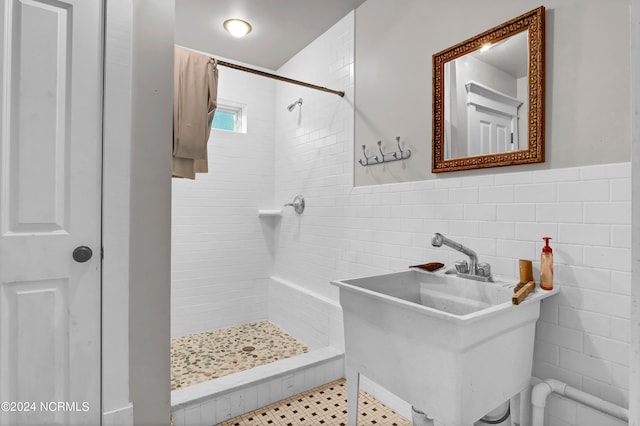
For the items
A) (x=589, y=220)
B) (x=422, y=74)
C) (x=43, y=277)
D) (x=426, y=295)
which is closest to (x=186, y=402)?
(x=43, y=277)

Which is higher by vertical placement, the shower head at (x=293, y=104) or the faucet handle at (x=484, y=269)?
the shower head at (x=293, y=104)

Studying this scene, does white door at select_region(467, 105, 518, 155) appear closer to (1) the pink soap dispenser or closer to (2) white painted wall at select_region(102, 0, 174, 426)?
(1) the pink soap dispenser

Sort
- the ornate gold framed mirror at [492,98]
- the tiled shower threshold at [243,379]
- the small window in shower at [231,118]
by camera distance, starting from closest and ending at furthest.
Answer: the ornate gold framed mirror at [492,98] < the tiled shower threshold at [243,379] < the small window in shower at [231,118]

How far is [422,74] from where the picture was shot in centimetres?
185

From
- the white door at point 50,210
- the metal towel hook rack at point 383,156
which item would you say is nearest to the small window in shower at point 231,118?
the metal towel hook rack at point 383,156

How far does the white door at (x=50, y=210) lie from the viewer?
115 cm

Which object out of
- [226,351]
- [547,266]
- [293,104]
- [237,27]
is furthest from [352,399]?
[237,27]

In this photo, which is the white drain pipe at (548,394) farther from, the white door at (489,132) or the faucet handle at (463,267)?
the white door at (489,132)

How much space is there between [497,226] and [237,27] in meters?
2.34

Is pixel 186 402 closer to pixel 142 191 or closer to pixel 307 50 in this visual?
pixel 142 191

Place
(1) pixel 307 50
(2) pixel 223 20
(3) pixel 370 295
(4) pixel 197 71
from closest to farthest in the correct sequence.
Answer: (3) pixel 370 295 → (4) pixel 197 71 → (2) pixel 223 20 → (1) pixel 307 50

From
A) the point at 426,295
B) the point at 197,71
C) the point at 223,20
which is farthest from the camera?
the point at 223,20

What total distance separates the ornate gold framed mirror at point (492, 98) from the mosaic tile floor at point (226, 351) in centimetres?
187

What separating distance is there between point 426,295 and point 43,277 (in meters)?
1.58
